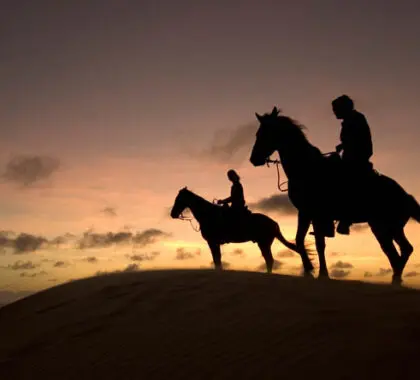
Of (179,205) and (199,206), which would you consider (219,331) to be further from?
(179,205)

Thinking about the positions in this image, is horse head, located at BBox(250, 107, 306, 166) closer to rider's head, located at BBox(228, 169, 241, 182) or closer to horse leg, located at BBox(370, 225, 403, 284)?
horse leg, located at BBox(370, 225, 403, 284)

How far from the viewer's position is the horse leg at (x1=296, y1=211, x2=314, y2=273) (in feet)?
27.5

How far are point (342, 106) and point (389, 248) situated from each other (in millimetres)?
2468

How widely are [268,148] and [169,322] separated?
187 inches

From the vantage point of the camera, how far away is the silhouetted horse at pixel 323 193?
28.2 ft

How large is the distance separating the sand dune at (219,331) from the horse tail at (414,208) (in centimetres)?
375

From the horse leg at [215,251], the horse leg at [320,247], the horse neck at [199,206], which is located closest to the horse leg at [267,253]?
the horse leg at [215,251]

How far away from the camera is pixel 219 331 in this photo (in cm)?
457

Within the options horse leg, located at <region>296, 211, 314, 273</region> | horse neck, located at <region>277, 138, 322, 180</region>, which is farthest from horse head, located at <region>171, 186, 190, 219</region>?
horse leg, located at <region>296, 211, 314, 273</region>

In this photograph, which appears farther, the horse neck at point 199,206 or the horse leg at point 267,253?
the horse leg at point 267,253

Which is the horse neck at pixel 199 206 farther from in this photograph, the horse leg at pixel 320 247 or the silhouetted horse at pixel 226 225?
the horse leg at pixel 320 247

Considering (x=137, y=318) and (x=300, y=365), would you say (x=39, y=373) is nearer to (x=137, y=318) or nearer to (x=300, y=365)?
(x=137, y=318)

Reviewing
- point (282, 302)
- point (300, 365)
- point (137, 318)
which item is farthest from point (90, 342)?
point (300, 365)

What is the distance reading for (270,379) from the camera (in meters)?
3.63
